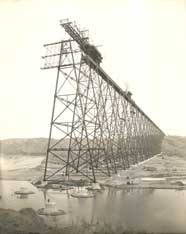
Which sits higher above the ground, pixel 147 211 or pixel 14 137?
pixel 14 137

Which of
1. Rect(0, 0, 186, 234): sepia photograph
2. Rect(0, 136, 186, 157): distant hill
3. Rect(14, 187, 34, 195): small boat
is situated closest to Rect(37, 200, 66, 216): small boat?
Rect(0, 0, 186, 234): sepia photograph

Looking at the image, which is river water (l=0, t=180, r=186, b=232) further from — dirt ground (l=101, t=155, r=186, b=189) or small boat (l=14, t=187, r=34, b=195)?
dirt ground (l=101, t=155, r=186, b=189)

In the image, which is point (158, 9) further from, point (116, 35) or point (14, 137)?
point (14, 137)

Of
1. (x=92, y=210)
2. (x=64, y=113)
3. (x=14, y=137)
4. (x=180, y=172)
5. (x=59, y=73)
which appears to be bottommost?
(x=92, y=210)

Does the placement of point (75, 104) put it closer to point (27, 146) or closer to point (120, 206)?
point (27, 146)

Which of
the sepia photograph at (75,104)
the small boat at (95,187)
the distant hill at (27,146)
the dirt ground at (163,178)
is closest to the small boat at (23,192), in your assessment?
the sepia photograph at (75,104)

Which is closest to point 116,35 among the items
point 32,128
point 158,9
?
point 158,9
